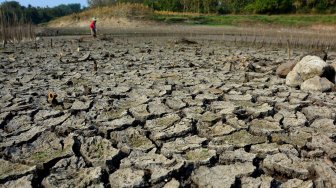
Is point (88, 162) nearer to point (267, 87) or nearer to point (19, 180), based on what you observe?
point (19, 180)

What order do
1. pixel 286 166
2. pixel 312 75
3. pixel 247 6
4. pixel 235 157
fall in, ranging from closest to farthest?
pixel 286 166 → pixel 235 157 → pixel 312 75 → pixel 247 6

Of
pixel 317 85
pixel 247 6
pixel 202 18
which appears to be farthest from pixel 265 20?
pixel 317 85

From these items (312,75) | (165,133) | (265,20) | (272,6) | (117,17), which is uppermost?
(272,6)

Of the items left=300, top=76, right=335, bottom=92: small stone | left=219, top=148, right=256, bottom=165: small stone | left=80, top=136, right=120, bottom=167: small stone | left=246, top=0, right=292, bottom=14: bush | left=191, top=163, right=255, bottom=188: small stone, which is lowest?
left=191, top=163, right=255, bottom=188: small stone

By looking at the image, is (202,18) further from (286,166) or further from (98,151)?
(286,166)

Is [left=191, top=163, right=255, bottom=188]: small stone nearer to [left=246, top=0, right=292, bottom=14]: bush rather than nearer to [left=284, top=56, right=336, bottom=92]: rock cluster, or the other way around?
[left=284, top=56, right=336, bottom=92]: rock cluster

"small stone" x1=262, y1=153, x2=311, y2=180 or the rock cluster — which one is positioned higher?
the rock cluster

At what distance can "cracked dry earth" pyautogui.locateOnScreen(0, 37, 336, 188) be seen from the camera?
3.32 meters

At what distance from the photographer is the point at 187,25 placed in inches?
1176

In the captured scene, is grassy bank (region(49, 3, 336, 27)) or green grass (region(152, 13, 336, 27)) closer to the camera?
green grass (region(152, 13, 336, 27))

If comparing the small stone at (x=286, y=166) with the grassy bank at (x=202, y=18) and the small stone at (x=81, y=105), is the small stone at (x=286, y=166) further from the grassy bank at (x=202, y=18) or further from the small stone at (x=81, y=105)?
the grassy bank at (x=202, y=18)

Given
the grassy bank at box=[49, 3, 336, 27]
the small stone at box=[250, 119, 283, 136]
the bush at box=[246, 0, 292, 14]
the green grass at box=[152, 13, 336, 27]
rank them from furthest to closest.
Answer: the bush at box=[246, 0, 292, 14], the grassy bank at box=[49, 3, 336, 27], the green grass at box=[152, 13, 336, 27], the small stone at box=[250, 119, 283, 136]

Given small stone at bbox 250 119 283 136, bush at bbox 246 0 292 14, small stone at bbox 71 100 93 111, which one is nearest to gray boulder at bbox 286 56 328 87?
small stone at bbox 250 119 283 136

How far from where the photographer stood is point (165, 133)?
A: 4250mm
